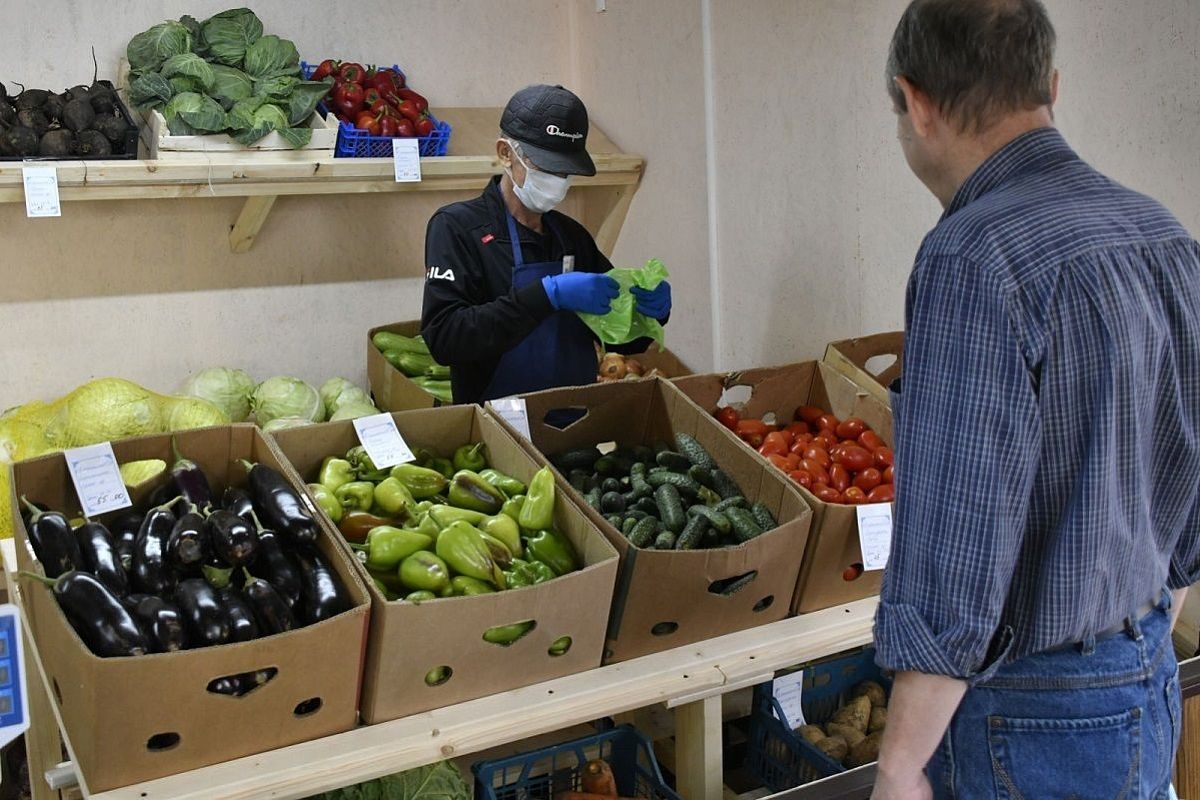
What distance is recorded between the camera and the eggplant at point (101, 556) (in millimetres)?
1849

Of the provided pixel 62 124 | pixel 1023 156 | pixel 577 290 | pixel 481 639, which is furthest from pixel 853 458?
pixel 62 124

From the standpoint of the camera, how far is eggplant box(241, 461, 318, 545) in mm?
1962

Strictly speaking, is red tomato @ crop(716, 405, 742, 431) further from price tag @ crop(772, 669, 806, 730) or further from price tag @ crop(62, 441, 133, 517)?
price tag @ crop(62, 441, 133, 517)

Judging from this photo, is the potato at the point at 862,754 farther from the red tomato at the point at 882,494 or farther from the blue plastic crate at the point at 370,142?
the blue plastic crate at the point at 370,142

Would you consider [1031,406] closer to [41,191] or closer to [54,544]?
[54,544]

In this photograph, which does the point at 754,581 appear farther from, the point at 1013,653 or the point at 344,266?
the point at 344,266

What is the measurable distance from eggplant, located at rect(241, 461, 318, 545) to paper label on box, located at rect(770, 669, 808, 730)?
108 centimetres

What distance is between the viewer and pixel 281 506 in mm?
1997

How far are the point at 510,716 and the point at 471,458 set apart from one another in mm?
713

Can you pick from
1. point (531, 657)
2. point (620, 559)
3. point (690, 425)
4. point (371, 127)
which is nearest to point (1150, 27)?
point (690, 425)

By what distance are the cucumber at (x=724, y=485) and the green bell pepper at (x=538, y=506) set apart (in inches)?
17.8

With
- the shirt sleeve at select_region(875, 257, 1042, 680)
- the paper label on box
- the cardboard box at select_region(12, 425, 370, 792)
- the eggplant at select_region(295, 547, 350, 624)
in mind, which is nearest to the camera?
the shirt sleeve at select_region(875, 257, 1042, 680)

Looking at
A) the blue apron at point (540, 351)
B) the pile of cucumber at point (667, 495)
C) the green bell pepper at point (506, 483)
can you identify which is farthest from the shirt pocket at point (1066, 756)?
the blue apron at point (540, 351)

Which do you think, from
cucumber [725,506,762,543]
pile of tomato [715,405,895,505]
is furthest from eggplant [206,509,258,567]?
pile of tomato [715,405,895,505]
